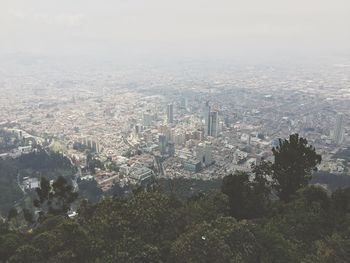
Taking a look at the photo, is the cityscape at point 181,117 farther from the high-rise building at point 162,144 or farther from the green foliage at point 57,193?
the green foliage at point 57,193

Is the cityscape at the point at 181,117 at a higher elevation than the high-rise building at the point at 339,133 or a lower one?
lower

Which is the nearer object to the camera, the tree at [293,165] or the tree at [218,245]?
the tree at [218,245]

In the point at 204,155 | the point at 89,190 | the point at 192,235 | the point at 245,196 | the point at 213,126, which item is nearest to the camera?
the point at 192,235

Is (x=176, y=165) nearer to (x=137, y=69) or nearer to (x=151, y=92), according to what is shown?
(x=151, y=92)

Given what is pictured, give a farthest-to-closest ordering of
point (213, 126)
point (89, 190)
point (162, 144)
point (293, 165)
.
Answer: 1. point (213, 126)
2. point (162, 144)
3. point (89, 190)
4. point (293, 165)

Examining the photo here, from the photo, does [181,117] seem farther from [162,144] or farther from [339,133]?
[339,133]

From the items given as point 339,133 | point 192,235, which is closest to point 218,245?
point 192,235

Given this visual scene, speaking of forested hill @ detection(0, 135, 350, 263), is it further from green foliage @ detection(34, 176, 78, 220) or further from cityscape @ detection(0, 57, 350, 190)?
cityscape @ detection(0, 57, 350, 190)

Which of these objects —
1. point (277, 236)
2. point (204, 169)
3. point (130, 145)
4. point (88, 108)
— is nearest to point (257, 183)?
point (277, 236)

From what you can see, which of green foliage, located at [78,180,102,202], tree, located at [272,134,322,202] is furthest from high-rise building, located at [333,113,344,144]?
tree, located at [272,134,322,202]

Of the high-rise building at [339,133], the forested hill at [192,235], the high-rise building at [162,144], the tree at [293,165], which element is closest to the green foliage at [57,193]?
the forested hill at [192,235]
